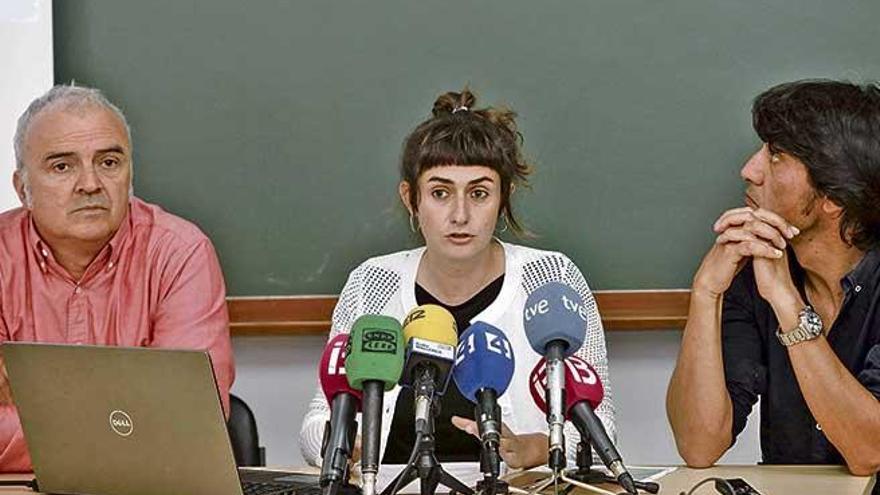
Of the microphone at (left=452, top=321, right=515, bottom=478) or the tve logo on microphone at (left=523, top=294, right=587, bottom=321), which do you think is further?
the tve logo on microphone at (left=523, top=294, right=587, bottom=321)

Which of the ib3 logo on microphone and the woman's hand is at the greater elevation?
the ib3 logo on microphone

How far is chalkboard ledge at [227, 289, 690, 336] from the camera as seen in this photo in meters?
3.49

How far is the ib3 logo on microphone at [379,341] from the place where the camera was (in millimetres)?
1940

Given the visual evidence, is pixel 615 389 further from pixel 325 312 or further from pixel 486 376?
pixel 486 376

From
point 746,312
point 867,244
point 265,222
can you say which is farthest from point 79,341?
point 867,244

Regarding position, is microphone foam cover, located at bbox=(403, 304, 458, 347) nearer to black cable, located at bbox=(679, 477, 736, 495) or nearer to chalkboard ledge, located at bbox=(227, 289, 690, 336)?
black cable, located at bbox=(679, 477, 736, 495)

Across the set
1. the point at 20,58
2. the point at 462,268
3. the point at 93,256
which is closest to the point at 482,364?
the point at 462,268

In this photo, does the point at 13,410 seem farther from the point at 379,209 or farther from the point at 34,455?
the point at 379,209

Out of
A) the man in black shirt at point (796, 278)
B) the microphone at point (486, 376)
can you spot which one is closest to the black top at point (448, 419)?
the man in black shirt at point (796, 278)

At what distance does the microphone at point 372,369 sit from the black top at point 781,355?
116 cm

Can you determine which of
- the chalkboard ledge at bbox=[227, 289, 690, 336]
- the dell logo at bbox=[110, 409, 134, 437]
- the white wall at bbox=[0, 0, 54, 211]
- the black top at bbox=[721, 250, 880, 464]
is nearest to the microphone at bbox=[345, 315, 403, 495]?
the dell logo at bbox=[110, 409, 134, 437]

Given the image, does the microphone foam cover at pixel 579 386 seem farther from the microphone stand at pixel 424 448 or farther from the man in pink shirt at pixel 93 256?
the man in pink shirt at pixel 93 256

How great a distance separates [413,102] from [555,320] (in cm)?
157

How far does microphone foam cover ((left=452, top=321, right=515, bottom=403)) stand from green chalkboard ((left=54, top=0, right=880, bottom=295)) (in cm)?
144
